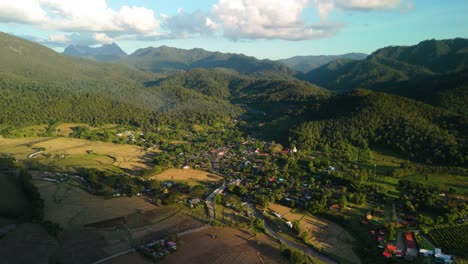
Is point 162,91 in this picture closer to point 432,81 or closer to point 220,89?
point 220,89

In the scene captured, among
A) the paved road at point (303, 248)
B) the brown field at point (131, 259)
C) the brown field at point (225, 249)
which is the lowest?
the paved road at point (303, 248)

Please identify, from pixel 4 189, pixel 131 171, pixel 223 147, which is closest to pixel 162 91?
pixel 223 147

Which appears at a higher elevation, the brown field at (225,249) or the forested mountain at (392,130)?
the forested mountain at (392,130)

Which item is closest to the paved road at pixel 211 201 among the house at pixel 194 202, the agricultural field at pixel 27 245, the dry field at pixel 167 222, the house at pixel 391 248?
the dry field at pixel 167 222

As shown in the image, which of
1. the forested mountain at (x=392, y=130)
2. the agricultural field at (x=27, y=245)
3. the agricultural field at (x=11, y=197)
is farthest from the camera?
the forested mountain at (x=392, y=130)

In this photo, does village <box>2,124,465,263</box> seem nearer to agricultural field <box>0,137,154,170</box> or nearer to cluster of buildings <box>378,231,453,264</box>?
cluster of buildings <box>378,231,453,264</box>

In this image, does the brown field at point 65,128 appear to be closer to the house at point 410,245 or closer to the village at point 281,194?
the village at point 281,194

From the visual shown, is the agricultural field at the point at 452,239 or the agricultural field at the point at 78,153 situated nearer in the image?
the agricultural field at the point at 452,239
